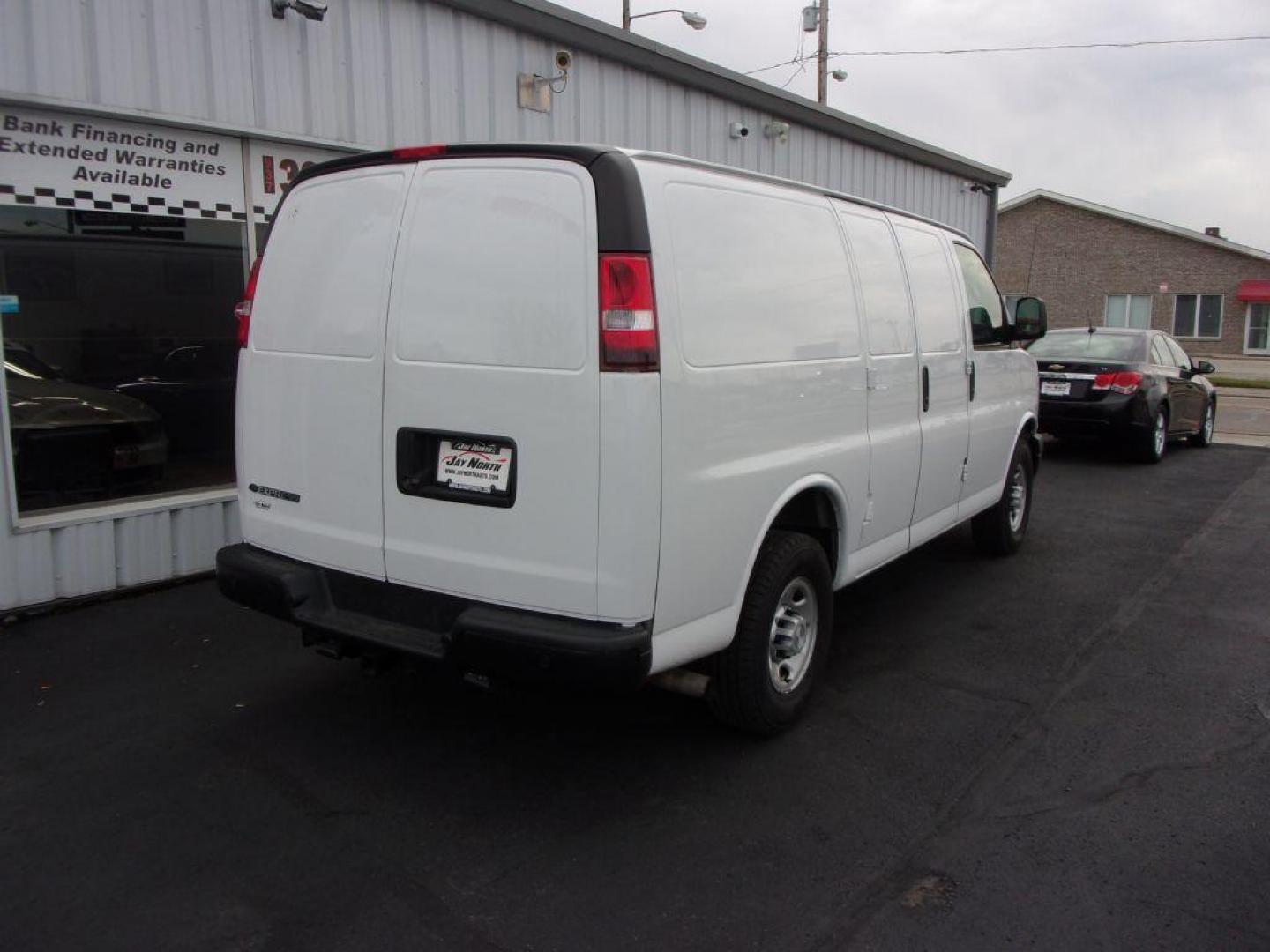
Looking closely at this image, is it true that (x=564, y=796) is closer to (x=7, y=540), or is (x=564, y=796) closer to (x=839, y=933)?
(x=839, y=933)

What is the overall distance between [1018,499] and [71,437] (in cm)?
618

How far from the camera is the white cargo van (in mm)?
2990

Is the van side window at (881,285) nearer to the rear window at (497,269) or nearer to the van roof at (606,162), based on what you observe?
the van roof at (606,162)

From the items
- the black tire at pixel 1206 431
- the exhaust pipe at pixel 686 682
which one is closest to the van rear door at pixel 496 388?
the exhaust pipe at pixel 686 682

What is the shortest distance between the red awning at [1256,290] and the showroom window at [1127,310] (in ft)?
10.6

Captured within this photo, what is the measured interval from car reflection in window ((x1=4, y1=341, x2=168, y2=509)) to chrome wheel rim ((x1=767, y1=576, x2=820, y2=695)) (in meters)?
4.17

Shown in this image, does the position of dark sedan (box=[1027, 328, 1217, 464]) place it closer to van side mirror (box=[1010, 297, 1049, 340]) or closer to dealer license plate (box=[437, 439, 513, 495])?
van side mirror (box=[1010, 297, 1049, 340])

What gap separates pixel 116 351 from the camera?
19.4 feet

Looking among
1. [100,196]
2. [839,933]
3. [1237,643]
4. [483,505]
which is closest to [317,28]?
[100,196]

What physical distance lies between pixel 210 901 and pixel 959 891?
2.23 metres

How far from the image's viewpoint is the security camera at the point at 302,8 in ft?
20.0

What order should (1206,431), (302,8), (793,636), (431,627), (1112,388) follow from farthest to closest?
(1206,431) → (1112,388) → (302,8) → (793,636) → (431,627)

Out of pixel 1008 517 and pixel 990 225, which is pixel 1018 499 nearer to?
pixel 1008 517

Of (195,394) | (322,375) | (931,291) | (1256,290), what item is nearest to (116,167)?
(195,394)
